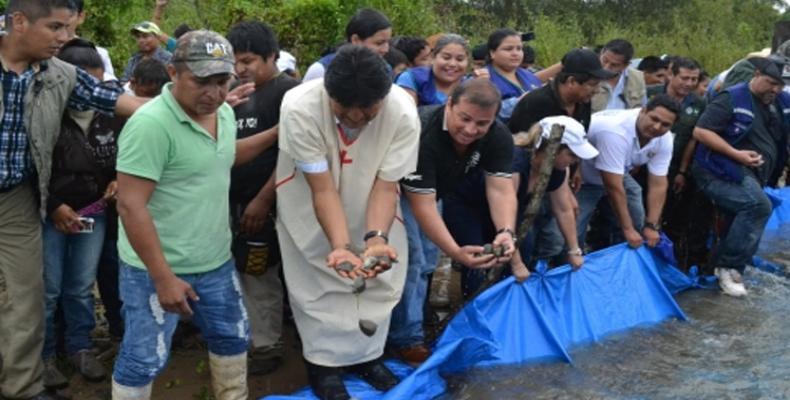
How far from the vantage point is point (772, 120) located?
640cm

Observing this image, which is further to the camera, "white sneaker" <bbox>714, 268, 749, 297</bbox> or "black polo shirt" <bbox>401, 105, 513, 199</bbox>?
"white sneaker" <bbox>714, 268, 749, 297</bbox>

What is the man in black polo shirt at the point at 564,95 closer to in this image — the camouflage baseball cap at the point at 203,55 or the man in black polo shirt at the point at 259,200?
the man in black polo shirt at the point at 259,200

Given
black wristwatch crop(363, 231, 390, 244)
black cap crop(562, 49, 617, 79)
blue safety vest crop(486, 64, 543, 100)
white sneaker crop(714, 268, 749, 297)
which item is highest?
black cap crop(562, 49, 617, 79)

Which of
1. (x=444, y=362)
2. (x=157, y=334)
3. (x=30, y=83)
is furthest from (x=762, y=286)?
(x=30, y=83)

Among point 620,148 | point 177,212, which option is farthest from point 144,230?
point 620,148

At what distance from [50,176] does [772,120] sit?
17.3ft

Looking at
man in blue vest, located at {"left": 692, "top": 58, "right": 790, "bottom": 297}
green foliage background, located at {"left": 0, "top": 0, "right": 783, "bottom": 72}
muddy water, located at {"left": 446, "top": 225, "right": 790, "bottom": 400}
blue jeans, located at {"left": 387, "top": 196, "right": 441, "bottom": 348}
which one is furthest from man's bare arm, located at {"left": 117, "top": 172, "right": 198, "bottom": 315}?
green foliage background, located at {"left": 0, "top": 0, "right": 783, "bottom": 72}

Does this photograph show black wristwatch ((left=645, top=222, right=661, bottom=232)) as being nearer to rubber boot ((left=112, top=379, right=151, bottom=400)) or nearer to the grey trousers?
rubber boot ((left=112, top=379, right=151, bottom=400))

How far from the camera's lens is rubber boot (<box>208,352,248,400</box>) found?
3.48 m

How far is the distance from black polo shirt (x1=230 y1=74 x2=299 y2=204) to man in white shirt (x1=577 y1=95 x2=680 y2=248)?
2404 mm

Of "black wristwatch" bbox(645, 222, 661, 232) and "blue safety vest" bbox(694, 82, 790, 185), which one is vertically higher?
"blue safety vest" bbox(694, 82, 790, 185)

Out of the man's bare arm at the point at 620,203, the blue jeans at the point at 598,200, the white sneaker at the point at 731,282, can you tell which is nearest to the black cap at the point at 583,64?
the man's bare arm at the point at 620,203

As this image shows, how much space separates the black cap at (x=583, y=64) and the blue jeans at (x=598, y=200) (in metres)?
0.99

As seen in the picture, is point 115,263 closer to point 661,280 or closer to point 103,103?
point 103,103
